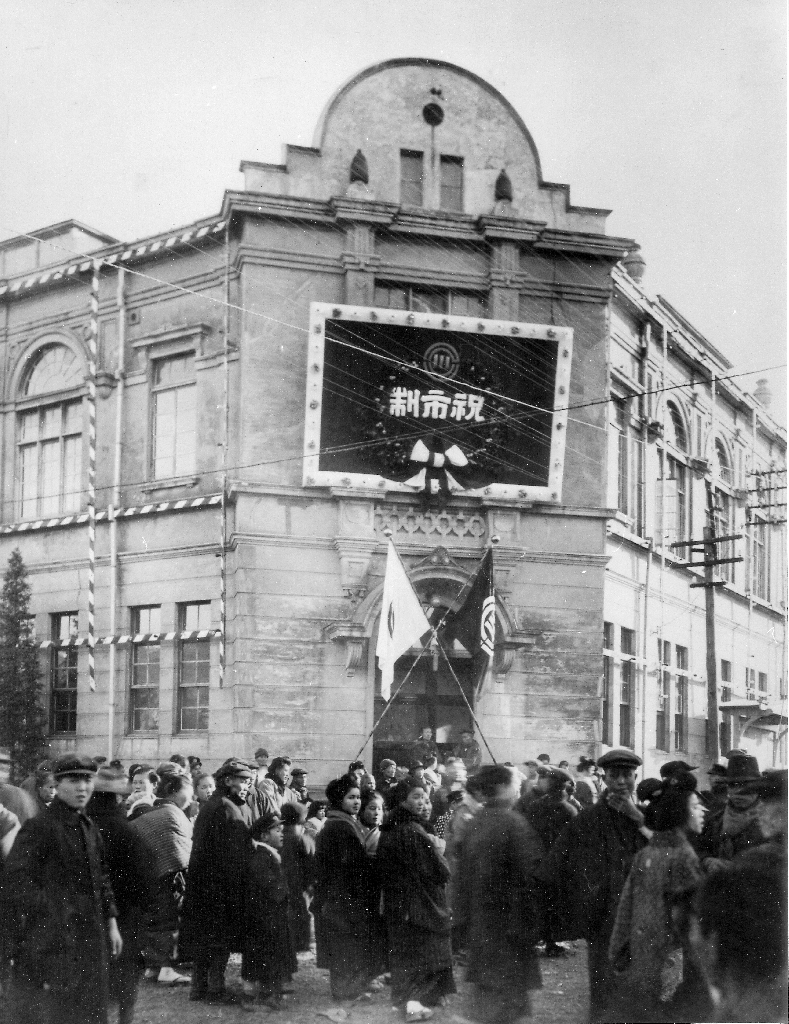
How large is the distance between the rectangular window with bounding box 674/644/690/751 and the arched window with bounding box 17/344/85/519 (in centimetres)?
1130

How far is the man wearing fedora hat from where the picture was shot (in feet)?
25.7

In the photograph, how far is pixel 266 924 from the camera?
9.17 meters

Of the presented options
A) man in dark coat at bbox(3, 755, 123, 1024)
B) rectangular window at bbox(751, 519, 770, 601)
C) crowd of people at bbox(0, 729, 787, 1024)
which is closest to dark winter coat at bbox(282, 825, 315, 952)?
crowd of people at bbox(0, 729, 787, 1024)

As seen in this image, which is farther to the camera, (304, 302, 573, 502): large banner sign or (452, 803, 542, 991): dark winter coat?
(304, 302, 573, 502): large banner sign

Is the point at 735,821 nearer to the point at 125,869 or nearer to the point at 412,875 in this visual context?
the point at 412,875

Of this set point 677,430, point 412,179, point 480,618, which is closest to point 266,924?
point 480,618

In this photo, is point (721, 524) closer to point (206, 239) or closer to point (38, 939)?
point (206, 239)

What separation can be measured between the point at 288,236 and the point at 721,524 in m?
12.4

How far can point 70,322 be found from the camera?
1956 centimetres

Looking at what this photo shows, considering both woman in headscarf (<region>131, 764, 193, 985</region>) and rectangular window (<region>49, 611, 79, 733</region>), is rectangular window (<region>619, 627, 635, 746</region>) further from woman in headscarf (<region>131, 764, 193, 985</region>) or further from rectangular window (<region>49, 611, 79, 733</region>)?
woman in headscarf (<region>131, 764, 193, 985</region>)

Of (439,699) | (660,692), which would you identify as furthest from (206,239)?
(660,692)

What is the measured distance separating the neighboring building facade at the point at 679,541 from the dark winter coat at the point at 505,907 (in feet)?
37.6

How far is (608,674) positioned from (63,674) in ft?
28.6

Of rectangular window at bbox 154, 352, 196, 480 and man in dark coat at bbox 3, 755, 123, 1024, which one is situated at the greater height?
rectangular window at bbox 154, 352, 196, 480
